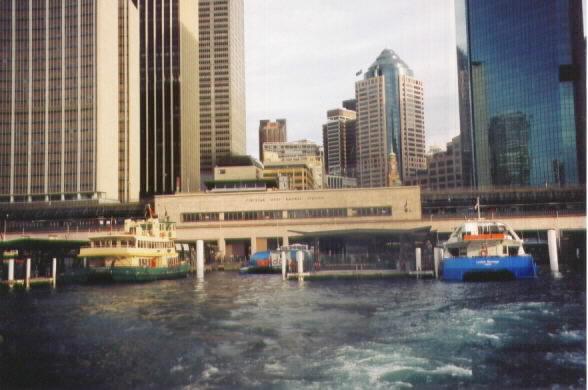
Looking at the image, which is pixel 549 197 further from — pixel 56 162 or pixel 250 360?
pixel 56 162

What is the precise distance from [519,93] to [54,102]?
367 ft

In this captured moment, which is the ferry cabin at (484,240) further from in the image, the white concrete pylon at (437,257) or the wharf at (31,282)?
the wharf at (31,282)

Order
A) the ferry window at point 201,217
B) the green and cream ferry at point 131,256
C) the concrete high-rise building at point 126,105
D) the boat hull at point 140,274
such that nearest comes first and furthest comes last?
the boat hull at point 140,274 → the green and cream ferry at point 131,256 → the ferry window at point 201,217 → the concrete high-rise building at point 126,105

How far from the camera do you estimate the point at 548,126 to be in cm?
12925

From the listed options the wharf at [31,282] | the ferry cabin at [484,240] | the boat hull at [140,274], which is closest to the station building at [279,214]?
the boat hull at [140,274]

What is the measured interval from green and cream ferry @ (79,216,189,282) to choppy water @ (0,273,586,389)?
74.1ft

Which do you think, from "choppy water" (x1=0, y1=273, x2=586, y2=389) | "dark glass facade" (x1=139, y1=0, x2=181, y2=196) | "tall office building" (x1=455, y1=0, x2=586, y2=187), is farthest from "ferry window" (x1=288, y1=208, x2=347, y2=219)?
"dark glass facade" (x1=139, y1=0, x2=181, y2=196)

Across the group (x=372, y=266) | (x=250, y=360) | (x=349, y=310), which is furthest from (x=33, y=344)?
(x=372, y=266)

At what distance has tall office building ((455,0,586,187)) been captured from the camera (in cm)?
11656

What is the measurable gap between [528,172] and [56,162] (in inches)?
4638

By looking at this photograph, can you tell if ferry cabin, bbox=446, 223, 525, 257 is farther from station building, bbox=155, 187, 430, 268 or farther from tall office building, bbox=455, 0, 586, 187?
tall office building, bbox=455, 0, 586, 187

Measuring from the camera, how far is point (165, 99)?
175 m

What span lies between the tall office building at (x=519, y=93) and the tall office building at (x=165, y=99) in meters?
86.4

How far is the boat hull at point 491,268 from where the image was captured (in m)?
45.2
